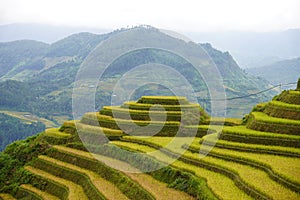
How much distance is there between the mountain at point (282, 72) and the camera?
16754cm

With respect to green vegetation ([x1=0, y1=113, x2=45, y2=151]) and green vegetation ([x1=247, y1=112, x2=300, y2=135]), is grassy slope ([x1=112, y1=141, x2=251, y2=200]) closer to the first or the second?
green vegetation ([x1=247, y1=112, x2=300, y2=135])

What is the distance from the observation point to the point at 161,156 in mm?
15984

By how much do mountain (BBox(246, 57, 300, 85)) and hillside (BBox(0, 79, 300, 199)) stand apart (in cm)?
15107

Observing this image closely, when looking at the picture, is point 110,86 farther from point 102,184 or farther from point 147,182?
point 147,182

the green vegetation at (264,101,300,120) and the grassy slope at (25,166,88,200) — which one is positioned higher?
the green vegetation at (264,101,300,120)

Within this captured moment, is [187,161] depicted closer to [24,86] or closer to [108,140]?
[108,140]

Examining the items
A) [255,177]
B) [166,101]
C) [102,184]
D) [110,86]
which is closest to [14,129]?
[110,86]

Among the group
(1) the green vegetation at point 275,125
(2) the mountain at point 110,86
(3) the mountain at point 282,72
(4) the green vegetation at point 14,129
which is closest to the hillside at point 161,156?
(1) the green vegetation at point 275,125

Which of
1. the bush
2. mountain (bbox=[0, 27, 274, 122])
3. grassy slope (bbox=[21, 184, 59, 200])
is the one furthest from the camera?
mountain (bbox=[0, 27, 274, 122])

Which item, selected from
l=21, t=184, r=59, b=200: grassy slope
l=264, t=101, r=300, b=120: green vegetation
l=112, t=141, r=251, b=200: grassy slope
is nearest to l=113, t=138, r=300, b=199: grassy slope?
l=112, t=141, r=251, b=200: grassy slope

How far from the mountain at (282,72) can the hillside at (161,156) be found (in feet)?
496

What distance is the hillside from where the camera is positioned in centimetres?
1242

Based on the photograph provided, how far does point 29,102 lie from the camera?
103 meters

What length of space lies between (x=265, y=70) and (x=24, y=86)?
126467mm
